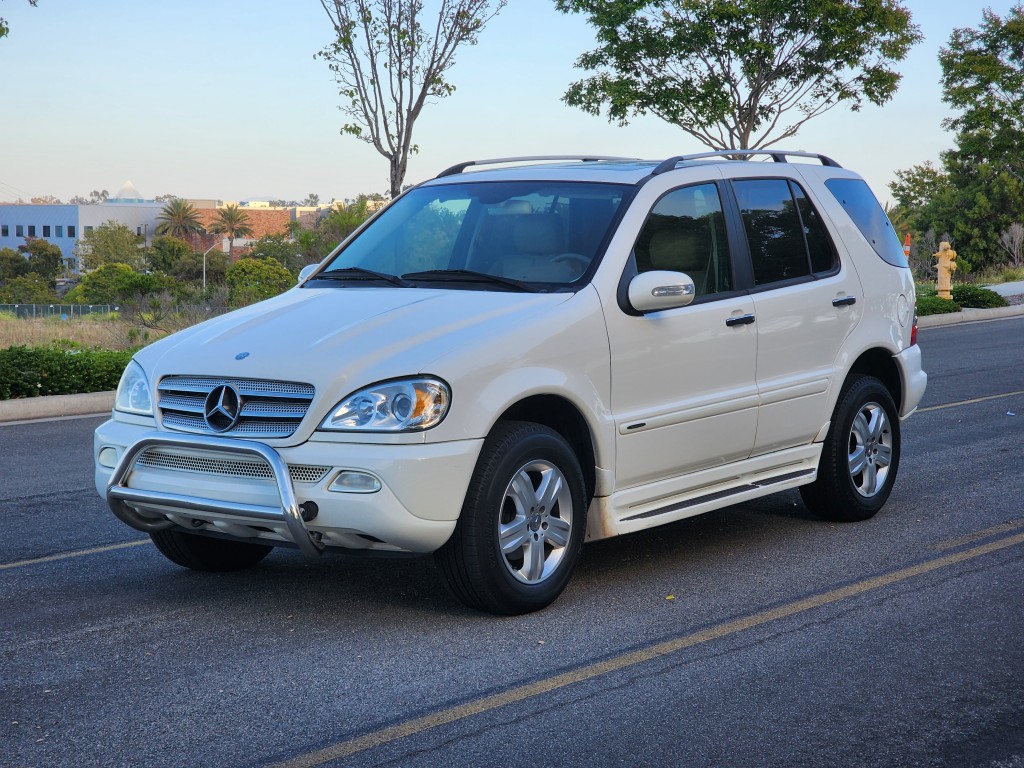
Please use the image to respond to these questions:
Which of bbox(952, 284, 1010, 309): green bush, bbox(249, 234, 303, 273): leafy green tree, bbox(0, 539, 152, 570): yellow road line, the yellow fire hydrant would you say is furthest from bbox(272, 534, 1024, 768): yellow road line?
bbox(249, 234, 303, 273): leafy green tree

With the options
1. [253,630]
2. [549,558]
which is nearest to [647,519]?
[549,558]

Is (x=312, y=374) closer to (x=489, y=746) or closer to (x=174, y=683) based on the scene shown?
(x=174, y=683)

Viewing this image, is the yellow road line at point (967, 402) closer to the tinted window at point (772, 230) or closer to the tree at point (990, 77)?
the tinted window at point (772, 230)

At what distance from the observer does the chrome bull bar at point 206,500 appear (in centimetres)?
486

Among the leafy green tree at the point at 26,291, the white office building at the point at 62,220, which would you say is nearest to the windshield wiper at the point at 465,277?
the leafy green tree at the point at 26,291

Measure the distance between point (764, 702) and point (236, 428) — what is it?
2.28m

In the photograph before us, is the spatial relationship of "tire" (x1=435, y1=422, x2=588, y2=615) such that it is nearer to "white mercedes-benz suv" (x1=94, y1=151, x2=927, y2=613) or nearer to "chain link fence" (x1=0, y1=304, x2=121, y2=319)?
"white mercedes-benz suv" (x1=94, y1=151, x2=927, y2=613)

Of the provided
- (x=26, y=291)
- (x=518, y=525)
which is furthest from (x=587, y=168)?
(x=26, y=291)

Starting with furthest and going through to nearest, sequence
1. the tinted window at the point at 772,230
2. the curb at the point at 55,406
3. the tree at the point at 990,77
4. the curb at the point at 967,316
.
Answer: the tree at the point at 990,77
the curb at the point at 967,316
the curb at the point at 55,406
the tinted window at the point at 772,230

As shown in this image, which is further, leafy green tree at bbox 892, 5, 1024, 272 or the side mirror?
leafy green tree at bbox 892, 5, 1024, 272

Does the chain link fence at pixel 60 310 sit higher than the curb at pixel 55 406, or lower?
lower

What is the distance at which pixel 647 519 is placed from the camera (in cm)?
588

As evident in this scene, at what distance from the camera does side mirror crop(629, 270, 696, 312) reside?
5672 millimetres

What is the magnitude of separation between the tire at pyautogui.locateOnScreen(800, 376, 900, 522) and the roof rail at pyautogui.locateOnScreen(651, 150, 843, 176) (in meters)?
1.36
